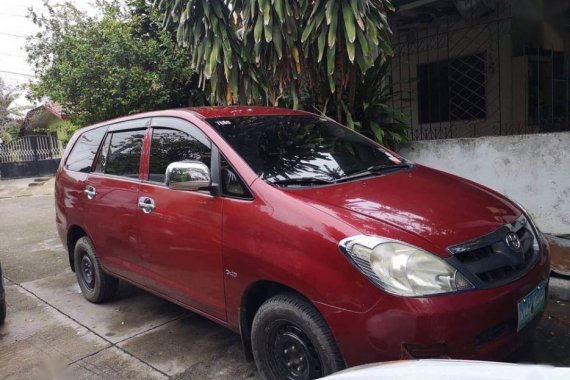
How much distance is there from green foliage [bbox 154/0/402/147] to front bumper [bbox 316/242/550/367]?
3312 mm

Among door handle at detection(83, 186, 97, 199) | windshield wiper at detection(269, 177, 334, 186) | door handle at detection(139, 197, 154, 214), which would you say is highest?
windshield wiper at detection(269, 177, 334, 186)

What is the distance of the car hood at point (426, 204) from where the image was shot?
7.56ft

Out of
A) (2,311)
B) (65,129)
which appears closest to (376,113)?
(2,311)

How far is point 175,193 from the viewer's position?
3.24 metres

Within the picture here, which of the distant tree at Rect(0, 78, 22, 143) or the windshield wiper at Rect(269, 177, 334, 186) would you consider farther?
the distant tree at Rect(0, 78, 22, 143)

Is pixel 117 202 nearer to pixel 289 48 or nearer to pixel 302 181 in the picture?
pixel 302 181

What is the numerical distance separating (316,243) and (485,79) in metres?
7.54

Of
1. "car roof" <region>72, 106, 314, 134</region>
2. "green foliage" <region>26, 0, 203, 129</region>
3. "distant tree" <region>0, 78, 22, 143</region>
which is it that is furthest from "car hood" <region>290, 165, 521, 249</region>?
"distant tree" <region>0, 78, 22, 143</region>

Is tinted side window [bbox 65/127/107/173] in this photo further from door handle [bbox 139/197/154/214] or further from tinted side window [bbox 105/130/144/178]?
door handle [bbox 139/197/154/214]

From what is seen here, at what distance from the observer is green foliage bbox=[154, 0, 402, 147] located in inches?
195

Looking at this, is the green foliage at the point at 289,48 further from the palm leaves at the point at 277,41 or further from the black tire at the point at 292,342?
the black tire at the point at 292,342

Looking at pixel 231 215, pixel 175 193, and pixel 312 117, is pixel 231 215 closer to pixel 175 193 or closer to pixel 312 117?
pixel 175 193

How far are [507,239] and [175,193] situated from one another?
2.07 m

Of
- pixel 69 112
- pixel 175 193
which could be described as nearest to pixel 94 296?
pixel 175 193
